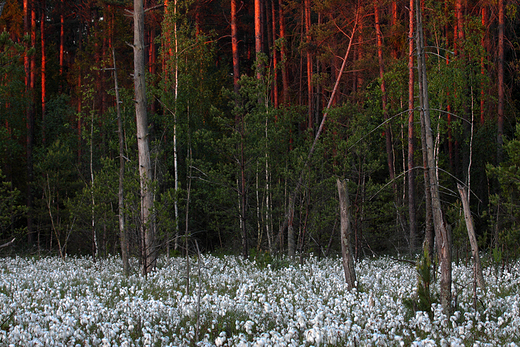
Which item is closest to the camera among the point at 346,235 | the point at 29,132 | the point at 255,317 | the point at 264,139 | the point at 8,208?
the point at 255,317

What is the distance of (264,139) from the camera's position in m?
15.3

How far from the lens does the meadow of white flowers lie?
507 cm

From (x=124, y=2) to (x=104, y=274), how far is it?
1522cm

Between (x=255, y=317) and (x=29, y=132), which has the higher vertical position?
(x=29, y=132)

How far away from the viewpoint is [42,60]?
26.8 meters

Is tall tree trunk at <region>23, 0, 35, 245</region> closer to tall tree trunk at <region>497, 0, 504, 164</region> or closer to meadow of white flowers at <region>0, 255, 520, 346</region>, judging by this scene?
meadow of white flowers at <region>0, 255, 520, 346</region>

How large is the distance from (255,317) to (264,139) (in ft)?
31.4

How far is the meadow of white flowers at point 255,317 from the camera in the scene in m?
5.07

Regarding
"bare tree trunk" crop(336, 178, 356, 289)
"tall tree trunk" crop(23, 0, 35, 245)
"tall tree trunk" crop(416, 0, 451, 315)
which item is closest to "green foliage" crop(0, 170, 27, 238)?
"tall tree trunk" crop(23, 0, 35, 245)

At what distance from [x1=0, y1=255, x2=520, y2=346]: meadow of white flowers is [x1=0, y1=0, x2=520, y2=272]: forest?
3.03 m

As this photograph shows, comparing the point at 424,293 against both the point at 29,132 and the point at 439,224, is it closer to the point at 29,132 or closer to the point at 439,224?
the point at 439,224

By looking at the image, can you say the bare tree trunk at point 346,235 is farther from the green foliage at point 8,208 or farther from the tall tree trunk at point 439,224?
the green foliage at point 8,208

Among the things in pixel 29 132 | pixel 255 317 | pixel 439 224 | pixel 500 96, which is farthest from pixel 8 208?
pixel 500 96

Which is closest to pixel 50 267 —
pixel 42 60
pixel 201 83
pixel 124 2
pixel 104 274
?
pixel 104 274
